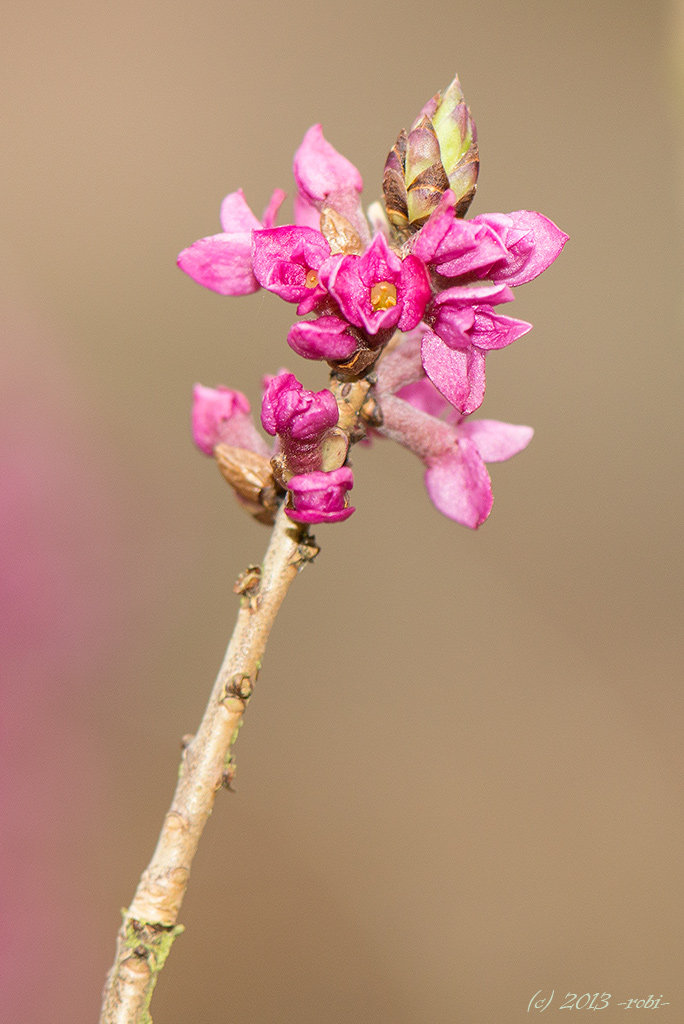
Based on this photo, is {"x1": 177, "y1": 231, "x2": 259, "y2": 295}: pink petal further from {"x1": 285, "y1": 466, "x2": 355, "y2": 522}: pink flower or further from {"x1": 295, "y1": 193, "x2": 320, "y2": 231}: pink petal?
{"x1": 285, "y1": 466, "x2": 355, "y2": 522}: pink flower

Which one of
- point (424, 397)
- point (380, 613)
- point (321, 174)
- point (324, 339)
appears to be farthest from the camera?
point (380, 613)

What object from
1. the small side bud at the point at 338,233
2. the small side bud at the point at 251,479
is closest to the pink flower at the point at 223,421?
the small side bud at the point at 251,479

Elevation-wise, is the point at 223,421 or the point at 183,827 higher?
the point at 223,421

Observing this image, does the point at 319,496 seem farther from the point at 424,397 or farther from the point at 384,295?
the point at 424,397

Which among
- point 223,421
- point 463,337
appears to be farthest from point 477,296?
point 223,421

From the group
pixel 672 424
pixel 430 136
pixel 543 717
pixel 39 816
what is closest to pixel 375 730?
pixel 543 717

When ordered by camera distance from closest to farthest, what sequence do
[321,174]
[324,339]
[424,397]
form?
[324,339], [321,174], [424,397]

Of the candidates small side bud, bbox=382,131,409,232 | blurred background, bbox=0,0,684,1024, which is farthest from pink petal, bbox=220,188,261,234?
blurred background, bbox=0,0,684,1024

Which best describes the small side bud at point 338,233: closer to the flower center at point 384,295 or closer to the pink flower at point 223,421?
the flower center at point 384,295
